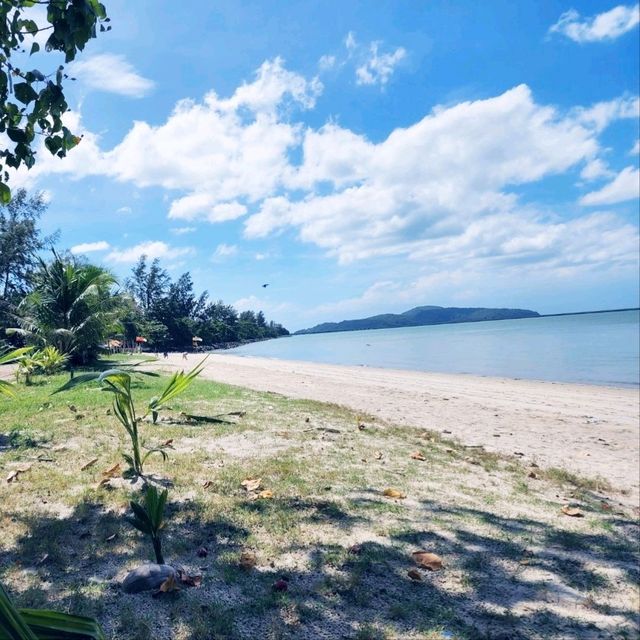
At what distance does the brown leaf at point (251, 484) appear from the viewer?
157 inches

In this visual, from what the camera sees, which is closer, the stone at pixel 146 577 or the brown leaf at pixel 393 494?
the stone at pixel 146 577

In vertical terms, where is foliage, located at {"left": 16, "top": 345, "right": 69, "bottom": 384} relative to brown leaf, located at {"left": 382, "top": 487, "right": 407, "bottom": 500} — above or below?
above

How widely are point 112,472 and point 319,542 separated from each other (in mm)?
2193

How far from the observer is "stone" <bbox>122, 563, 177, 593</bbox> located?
2463mm

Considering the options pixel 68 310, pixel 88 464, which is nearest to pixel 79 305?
pixel 68 310

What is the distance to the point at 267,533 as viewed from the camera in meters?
3.20

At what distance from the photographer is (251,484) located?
404 centimetres

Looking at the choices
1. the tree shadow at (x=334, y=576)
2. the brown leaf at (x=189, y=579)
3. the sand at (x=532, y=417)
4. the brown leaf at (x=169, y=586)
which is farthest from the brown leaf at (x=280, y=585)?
the sand at (x=532, y=417)

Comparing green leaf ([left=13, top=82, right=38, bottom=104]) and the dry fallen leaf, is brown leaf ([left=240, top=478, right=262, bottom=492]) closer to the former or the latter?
the dry fallen leaf

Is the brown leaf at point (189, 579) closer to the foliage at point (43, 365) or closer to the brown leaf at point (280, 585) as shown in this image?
the brown leaf at point (280, 585)

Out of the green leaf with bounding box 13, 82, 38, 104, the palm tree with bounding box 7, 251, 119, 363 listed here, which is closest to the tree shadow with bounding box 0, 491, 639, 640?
the green leaf with bounding box 13, 82, 38, 104

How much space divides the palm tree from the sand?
836cm

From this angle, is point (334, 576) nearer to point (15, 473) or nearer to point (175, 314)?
point (15, 473)

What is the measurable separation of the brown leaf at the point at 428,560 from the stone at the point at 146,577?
56.5 inches
